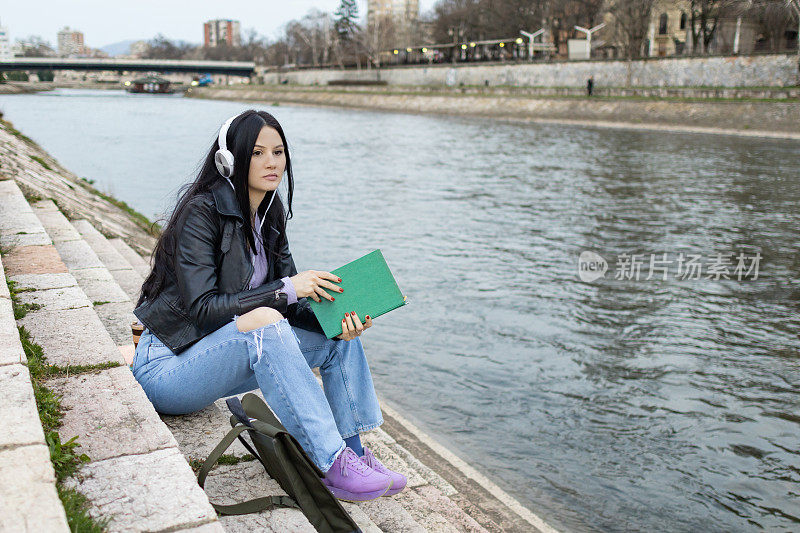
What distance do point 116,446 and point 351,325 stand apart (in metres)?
1.06

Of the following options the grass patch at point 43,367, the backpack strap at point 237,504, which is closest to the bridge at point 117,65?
the grass patch at point 43,367

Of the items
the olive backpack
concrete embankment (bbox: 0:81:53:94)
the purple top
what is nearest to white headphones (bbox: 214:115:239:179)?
the purple top

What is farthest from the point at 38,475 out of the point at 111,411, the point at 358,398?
the point at 358,398

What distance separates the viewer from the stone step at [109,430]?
91.8 inches

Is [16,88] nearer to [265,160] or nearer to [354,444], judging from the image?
[265,160]

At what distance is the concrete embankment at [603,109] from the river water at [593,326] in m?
11.9

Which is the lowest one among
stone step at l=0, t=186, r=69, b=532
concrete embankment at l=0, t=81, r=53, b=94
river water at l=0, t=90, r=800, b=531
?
river water at l=0, t=90, r=800, b=531

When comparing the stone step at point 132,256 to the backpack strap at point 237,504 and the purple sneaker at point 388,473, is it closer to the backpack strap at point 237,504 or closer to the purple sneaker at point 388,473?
the purple sneaker at point 388,473

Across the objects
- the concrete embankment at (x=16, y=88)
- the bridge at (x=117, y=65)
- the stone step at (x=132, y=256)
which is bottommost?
the stone step at (x=132, y=256)

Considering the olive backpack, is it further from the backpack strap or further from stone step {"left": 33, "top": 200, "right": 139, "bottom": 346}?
stone step {"left": 33, "top": 200, "right": 139, "bottom": 346}

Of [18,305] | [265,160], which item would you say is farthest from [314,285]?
[18,305]

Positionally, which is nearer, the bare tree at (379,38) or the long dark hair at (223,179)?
the long dark hair at (223,179)

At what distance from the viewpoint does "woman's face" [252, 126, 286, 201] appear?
130 inches

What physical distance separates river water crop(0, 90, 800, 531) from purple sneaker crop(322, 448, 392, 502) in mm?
1747
